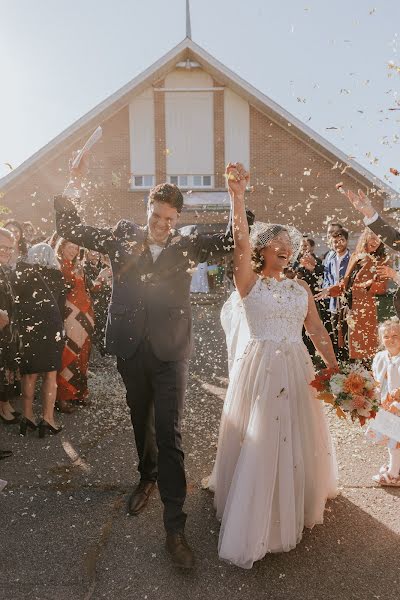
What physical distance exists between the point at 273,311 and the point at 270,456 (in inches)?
38.3

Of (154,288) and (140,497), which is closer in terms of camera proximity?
(154,288)

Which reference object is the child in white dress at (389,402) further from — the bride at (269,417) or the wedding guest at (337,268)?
the wedding guest at (337,268)

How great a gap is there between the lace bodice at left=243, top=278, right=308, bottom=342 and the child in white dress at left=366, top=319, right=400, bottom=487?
0.85 metres

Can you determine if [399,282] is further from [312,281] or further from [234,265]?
[312,281]

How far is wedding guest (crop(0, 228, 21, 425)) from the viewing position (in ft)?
18.3

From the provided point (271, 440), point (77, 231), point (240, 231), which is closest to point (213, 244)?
point (240, 231)

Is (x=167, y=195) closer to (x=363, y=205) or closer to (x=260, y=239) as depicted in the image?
(x=260, y=239)

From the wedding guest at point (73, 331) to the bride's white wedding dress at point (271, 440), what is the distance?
3.23 metres

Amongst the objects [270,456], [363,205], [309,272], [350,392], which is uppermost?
[363,205]

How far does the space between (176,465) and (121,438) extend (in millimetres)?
2233

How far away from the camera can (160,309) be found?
147 inches

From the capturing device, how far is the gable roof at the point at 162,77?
22.0 m

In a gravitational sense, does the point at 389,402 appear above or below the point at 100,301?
below

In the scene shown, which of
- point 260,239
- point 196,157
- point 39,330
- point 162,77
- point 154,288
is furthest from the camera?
point 196,157
